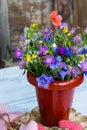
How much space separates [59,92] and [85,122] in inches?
6.7

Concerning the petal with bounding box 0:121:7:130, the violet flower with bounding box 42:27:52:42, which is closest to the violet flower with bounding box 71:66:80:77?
the violet flower with bounding box 42:27:52:42

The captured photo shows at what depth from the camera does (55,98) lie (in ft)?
3.05

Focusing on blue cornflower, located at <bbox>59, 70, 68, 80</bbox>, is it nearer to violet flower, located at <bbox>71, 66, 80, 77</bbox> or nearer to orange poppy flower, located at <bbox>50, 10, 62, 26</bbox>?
violet flower, located at <bbox>71, 66, 80, 77</bbox>

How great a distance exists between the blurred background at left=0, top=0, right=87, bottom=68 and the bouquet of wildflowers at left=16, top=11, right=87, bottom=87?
1.61 metres

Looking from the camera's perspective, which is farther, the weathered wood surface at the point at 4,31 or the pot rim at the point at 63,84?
the weathered wood surface at the point at 4,31

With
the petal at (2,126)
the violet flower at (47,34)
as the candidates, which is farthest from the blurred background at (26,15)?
the petal at (2,126)

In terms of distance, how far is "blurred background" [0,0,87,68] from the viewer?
2.52 meters

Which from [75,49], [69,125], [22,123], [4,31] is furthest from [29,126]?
[4,31]

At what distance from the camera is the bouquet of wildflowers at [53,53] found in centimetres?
86

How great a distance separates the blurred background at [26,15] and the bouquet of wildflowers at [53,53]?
1.61 metres

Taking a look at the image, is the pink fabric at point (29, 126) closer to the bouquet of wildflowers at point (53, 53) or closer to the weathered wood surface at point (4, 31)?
the bouquet of wildflowers at point (53, 53)

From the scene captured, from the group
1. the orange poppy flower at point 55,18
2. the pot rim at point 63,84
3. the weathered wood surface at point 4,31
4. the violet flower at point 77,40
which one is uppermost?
the orange poppy flower at point 55,18

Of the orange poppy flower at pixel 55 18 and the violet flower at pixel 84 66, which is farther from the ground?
the orange poppy flower at pixel 55 18

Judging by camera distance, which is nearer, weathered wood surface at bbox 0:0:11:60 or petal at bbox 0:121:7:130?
petal at bbox 0:121:7:130
